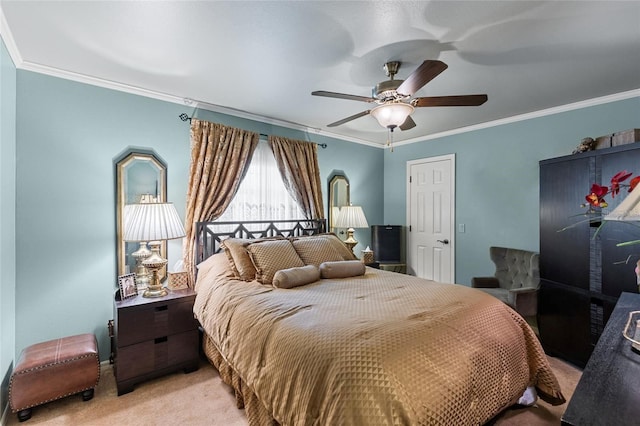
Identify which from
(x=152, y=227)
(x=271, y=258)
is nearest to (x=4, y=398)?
(x=152, y=227)

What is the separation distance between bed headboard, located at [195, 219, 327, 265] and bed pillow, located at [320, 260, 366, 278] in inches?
44.2

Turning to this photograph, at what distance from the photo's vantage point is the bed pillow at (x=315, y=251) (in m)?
2.91

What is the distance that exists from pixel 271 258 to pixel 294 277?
1.18ft

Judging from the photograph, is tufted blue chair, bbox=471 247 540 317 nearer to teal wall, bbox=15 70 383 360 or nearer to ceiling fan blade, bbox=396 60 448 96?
ceiling fan blade, bbox=396 60 448 96

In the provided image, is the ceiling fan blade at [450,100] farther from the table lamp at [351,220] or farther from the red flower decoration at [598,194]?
the table lamp at [351,220]

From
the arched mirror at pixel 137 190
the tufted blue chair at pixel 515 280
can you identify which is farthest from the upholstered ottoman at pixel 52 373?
the tufted blue chair at pixel 515 280

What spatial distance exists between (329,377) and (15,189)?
8.91 feet

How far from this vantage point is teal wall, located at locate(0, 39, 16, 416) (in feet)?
6.35

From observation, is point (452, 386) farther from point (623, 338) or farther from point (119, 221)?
point (119, 221)

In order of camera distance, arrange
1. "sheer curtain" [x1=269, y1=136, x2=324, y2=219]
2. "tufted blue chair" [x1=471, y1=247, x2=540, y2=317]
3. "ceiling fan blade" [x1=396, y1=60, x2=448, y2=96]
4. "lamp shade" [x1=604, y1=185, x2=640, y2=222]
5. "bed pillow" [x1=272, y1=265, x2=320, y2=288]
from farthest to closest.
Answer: "sheer curtain" [x1=269, y1=136, x2=324, y2=219]
"tufted blue chair" [x1=471, y1=247, x2=540, y2=317]
"bed pillow" [x1=272, y1=265, x2=320, y2=288]
"ceiling fan blade" [x1=396, y1=60, x2=448, y2=96]
"lamp shade" [x1=604, y1=185, x2=640, y2=222]

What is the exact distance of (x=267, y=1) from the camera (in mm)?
1630

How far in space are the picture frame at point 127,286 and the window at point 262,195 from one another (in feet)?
3.49

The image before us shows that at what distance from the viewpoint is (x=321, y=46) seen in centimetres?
208

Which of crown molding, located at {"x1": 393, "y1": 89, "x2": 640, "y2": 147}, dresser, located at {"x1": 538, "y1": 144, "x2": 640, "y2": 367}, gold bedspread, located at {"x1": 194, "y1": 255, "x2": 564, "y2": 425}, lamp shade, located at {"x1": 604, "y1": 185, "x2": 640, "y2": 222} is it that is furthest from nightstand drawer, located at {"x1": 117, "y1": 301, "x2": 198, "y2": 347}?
→ crown molding, located at {"x1": 393, "y1": 89, "x2": 640, "y2": 147}
